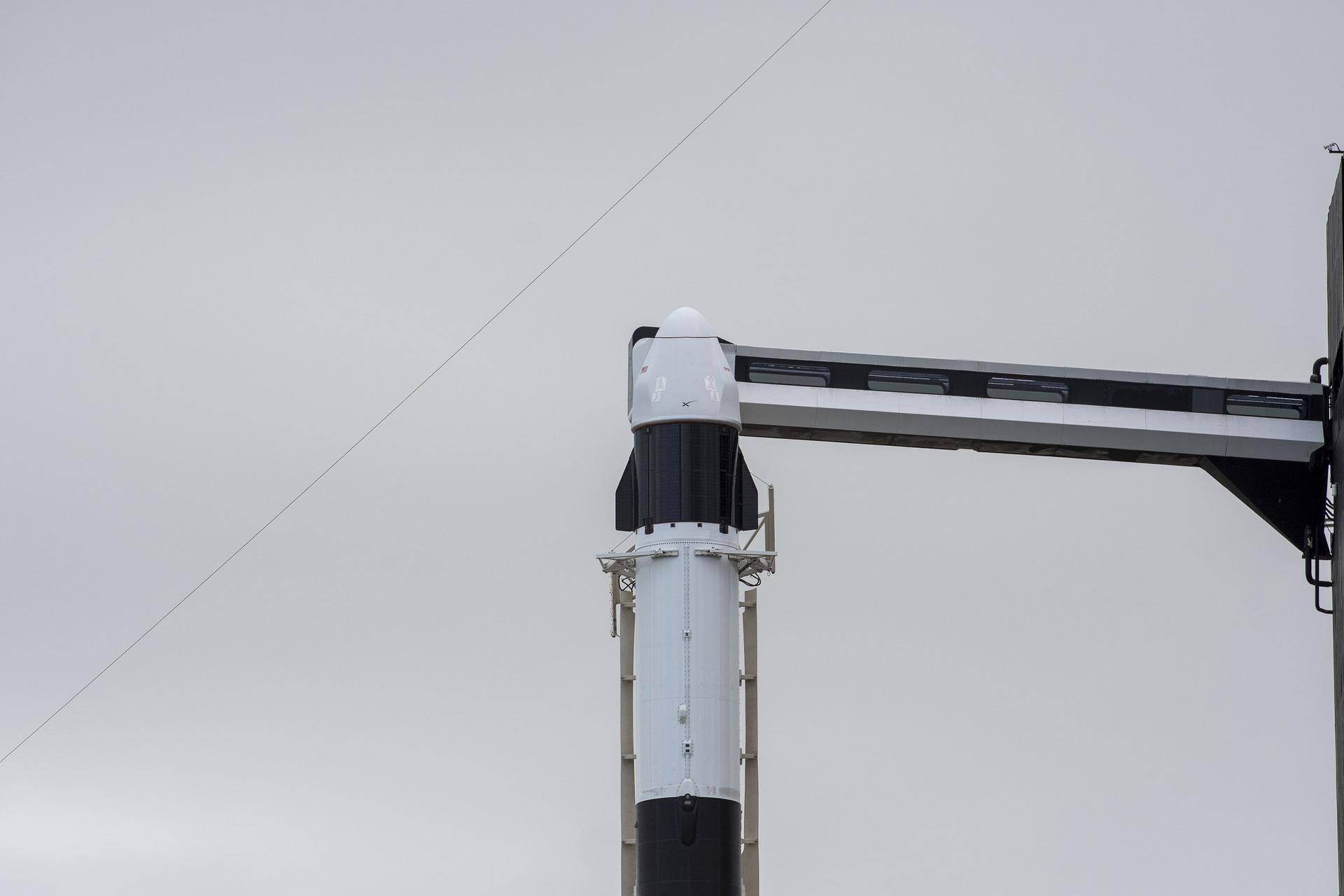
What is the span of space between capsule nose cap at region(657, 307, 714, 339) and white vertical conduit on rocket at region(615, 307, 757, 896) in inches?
0.9

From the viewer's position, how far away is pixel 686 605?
2603 inches

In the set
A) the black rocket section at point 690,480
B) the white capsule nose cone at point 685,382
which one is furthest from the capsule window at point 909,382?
the black rocket section at point 690,480

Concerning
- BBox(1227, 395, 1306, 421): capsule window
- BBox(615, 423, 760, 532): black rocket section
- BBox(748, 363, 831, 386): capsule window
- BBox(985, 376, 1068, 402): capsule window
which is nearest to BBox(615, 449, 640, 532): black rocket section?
BBox(615, 423, 760, 532): black rocket section

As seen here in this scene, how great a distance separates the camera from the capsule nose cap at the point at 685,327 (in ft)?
226

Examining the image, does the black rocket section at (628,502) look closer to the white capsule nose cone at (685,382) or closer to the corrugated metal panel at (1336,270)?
the white capsule nose cone at (685,382)

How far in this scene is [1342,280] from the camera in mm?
65312

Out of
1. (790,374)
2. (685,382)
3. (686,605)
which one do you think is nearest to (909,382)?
(790,374)

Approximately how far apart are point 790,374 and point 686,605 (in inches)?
284

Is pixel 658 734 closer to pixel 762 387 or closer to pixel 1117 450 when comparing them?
pixel 762 387

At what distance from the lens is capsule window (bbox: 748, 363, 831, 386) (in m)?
69.9

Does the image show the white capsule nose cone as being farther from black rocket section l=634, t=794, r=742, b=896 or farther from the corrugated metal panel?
the corrugated metal panel

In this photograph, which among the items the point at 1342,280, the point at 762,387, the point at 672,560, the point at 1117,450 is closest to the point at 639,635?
the point at 672,560

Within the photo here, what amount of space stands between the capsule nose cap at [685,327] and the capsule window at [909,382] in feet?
14.5

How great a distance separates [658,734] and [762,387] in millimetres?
9506
